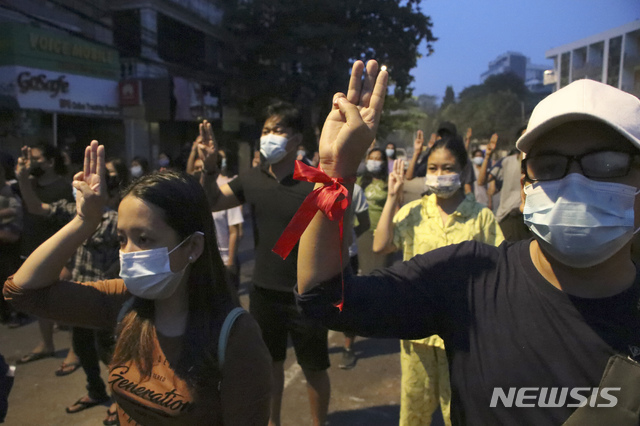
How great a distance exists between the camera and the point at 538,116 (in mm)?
1271

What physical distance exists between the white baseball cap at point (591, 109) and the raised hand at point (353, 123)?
0.38m

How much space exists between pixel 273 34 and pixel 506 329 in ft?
63.4

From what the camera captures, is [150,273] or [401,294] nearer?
[401,294]

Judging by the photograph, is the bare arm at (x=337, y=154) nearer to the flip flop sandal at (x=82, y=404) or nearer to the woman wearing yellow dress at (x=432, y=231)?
the woman wearing yellow dress at (x=432, y=231)

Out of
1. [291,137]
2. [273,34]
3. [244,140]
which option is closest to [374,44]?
[273,34]

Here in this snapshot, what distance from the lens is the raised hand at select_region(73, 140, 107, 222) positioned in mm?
1958

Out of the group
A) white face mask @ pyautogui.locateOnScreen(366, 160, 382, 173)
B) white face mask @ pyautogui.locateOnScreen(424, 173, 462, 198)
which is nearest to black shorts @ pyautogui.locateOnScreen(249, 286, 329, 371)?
white face mask @ pyautogui.locateOnScreen(424, 173, 462, 198)

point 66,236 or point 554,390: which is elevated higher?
point 66,236

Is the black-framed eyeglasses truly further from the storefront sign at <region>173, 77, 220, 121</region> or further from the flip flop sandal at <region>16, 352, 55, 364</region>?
the storefront sign at <region>173, 77, 220, 121</region>

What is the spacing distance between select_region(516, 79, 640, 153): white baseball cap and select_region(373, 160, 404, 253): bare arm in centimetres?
186

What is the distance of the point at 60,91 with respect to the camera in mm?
11211

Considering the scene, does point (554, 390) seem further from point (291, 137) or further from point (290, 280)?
point (291, 137)

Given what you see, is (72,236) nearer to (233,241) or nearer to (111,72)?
(233,241)

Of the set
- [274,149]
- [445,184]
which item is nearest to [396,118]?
[274,149]
